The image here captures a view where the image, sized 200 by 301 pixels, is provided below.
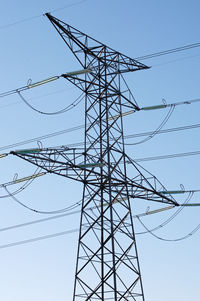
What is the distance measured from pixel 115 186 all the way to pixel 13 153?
185 inches

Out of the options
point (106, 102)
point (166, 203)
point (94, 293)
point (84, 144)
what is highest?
point (106, 102)

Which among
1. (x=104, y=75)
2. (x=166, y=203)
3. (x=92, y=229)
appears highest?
(x=104, y=75)

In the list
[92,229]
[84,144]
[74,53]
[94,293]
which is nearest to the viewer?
[94,293]

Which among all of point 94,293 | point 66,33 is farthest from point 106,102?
point 94,293

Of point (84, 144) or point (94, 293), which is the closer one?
point (94, 293)

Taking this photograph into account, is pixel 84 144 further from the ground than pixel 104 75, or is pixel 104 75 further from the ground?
pixel 104 75

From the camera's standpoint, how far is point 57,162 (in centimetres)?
1747

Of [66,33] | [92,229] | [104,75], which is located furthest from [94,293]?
[66,33]

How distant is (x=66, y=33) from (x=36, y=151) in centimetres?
634

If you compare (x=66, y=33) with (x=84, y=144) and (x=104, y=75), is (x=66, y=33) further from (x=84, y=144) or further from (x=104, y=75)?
(x=84, y=144)

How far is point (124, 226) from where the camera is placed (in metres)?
18.5

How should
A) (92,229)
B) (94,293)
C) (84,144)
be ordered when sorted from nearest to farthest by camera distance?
1. (94,293)
2. (92,229)
3. (84,144)

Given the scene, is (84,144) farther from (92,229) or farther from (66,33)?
(66,33)

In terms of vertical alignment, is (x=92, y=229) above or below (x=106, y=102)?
below
